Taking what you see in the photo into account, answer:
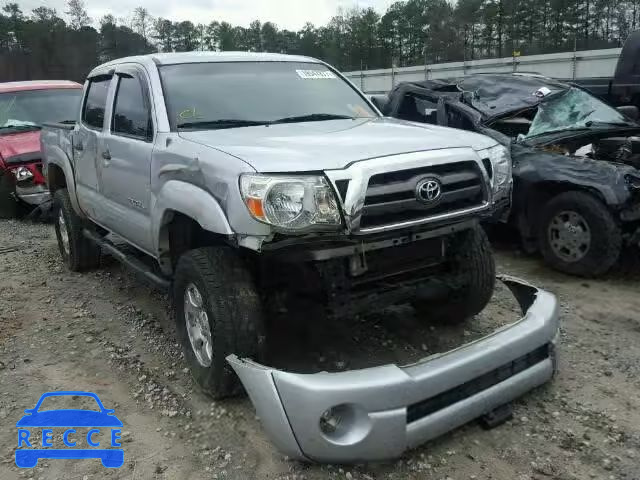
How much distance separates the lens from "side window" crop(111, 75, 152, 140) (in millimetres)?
3854

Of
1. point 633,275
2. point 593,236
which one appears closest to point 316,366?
point 593,236

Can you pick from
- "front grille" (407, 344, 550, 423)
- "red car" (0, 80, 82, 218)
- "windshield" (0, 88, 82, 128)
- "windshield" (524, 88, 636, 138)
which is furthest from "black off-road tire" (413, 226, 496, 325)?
"windshield" (0, 88, 82, 128)

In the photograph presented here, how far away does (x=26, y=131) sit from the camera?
8.98 meters

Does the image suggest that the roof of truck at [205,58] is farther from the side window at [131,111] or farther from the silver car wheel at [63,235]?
the silver car wheel at [63,235]

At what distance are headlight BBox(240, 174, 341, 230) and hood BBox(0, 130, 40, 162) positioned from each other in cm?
703

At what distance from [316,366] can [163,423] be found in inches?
37.9

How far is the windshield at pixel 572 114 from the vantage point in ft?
19.6

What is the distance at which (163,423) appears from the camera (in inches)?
127

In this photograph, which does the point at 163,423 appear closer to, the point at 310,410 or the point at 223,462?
the point at 223,462

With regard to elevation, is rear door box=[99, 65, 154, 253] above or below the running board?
above

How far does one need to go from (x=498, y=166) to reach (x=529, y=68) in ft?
61.8

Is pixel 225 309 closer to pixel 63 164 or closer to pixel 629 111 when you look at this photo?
pixel 63 164

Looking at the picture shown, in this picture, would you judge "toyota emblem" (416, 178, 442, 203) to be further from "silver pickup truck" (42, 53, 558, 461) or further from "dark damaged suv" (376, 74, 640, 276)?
"dark damaged suv" (376, 74, 640, 276)

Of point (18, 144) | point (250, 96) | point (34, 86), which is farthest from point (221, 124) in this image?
point (34, 86)
